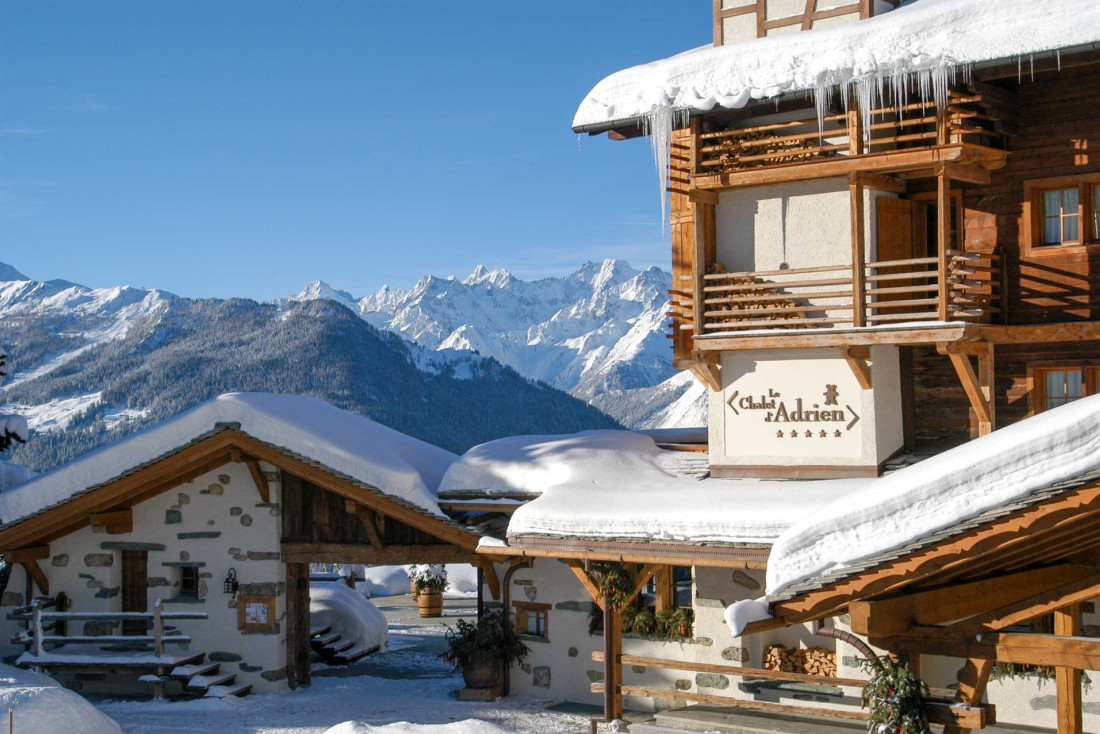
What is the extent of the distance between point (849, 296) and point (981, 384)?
6.59 ft

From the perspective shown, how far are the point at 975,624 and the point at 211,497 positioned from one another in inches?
606

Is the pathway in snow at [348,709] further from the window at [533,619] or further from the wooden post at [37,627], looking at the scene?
the wooden post at [37,627]

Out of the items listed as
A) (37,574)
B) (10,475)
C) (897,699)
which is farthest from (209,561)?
(897,699)

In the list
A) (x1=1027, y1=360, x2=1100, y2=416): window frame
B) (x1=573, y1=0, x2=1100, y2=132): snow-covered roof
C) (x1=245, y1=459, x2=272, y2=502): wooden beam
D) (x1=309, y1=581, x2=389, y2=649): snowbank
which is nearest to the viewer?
(x1=573, y1=0, x2=1100, y2=132): snow-covered roof

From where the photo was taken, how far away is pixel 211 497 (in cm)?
2152

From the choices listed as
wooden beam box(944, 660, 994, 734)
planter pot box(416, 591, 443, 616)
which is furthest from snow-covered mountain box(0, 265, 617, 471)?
wooden beam box(944, 660, 994, 734)

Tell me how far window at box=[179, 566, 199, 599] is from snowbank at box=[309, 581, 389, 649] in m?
3.21

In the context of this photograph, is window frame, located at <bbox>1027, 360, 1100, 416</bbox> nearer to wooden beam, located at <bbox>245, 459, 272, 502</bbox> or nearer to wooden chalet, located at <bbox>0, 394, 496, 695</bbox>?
wooden chalet, located at <bbox>0, 394, 496, 695</bbox>

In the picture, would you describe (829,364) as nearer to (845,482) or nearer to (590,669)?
(845,482)

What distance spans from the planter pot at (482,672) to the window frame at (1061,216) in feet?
31.5

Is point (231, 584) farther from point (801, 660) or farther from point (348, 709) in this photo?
point (801, 660)

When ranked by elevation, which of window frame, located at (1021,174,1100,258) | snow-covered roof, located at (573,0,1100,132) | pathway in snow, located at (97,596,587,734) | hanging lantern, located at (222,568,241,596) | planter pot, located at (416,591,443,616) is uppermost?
snow-covered roof, located at (573,0,1100,132)

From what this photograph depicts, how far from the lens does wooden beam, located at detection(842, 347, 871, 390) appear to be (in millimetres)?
17391

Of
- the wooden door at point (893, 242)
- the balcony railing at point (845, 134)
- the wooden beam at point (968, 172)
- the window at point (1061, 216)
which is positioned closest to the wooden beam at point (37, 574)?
the balcony railing at point (845, 134)
